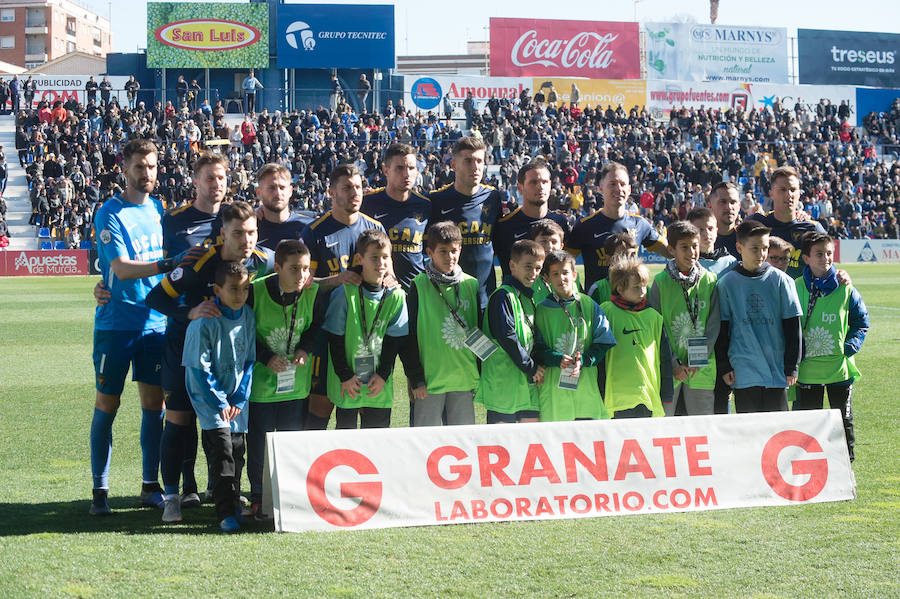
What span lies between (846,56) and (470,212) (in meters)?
60.6

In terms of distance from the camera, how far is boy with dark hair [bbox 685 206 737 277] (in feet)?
22.2

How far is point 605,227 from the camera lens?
280 inches

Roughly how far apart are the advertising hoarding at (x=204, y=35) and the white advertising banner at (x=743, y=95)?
21874 millimetres

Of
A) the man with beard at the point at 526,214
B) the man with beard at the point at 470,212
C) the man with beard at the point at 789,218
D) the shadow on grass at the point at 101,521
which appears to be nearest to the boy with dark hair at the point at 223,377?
the shadow on grass at the point at 101,521

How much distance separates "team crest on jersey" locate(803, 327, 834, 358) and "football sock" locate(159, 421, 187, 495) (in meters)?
4.18

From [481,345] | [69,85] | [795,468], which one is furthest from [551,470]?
[69,85]

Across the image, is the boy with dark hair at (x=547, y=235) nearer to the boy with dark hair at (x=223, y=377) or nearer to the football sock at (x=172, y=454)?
the boy with dark hair at (x=223, y=377)

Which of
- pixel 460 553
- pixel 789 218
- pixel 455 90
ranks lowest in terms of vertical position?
pixel 460 553

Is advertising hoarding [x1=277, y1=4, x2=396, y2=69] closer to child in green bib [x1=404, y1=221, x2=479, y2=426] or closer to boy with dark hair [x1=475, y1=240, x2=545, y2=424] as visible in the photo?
child in green bib [x1=404, y1=221, x2=479, y2=426]

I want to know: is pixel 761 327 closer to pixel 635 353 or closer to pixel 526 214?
pixel 635 353

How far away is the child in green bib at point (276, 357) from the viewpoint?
565 centimetres

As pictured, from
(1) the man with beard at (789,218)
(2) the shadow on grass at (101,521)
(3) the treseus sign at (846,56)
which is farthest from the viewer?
(3) the treseus sign at (846,56)

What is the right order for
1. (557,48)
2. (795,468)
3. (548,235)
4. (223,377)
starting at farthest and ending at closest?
1. (557,48)
2. (548,235)
3. (795,468)
4. (223,377)

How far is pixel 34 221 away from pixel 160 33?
15088mm
